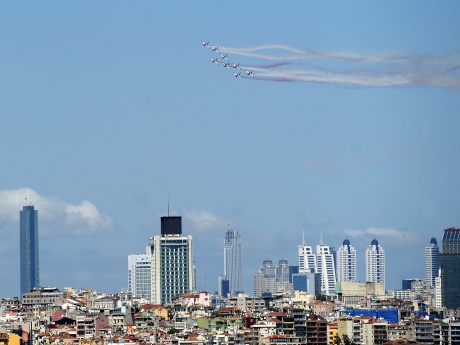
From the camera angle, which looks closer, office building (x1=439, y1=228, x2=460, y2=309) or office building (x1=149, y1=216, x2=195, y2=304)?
office building (x1=439, y1=228, x2=460, y2=309)

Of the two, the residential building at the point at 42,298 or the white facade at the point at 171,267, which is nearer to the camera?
the residential building at the point at 42,298

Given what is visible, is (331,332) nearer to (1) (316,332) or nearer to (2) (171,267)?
(1) (316,332)

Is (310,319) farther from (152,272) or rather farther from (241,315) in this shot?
(152,272)

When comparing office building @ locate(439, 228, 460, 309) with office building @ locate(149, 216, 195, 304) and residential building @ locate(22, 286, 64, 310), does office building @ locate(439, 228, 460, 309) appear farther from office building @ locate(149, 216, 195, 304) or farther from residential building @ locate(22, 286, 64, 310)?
residential building @ locate(22, 286, 64, 310)

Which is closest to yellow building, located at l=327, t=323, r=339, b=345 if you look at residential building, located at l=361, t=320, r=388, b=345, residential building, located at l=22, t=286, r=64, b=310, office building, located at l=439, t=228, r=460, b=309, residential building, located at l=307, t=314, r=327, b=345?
residential building, located at l=307, t=314, r=327, b=345

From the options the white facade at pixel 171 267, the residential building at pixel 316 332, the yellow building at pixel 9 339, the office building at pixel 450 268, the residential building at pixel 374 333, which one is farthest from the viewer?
the white facade at pixel 171 267

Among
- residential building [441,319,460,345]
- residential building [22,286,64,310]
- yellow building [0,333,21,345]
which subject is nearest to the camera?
yellow building [0,333,21,345]

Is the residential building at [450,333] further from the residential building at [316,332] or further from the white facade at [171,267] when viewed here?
the white facade at [171,267]

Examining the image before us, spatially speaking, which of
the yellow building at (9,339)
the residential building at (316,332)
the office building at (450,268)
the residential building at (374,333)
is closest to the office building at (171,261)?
the office building at (450,268)
